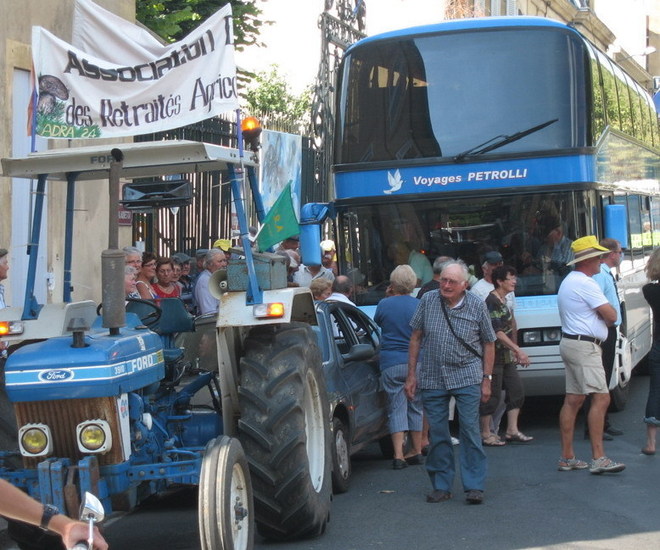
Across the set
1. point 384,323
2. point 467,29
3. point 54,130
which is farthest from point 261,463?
point 467,29

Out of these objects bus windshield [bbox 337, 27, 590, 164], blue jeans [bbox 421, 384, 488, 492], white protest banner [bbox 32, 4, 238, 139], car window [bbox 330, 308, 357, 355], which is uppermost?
bus windshield [bbox 337, 27, 590, 164]

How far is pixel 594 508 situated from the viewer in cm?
836

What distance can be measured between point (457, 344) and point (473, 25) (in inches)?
193

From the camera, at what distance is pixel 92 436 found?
6180 mm

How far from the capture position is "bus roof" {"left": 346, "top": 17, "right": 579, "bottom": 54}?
12469mm

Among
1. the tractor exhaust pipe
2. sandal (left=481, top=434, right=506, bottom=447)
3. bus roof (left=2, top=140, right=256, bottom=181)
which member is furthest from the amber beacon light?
sandal (left=481, top=434, right=506, bottom=447)

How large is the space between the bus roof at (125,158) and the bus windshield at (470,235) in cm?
564

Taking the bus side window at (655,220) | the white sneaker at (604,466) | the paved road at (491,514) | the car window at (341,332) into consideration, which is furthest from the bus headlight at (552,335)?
the bus side window at (655,220)

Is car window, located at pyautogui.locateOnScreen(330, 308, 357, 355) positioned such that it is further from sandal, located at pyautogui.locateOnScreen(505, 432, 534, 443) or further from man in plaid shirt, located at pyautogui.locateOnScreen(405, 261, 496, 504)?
sandal, located at pyautogui.locateOnScreen(505, 432, 534, 443)

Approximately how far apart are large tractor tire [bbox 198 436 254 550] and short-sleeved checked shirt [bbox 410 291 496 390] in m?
2.65

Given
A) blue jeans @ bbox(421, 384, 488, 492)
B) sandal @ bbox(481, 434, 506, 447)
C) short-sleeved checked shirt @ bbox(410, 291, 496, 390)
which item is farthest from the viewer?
sandal @ bbox(481, 434, 506, 447)

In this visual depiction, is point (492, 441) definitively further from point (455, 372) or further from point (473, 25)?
point (473, 25)

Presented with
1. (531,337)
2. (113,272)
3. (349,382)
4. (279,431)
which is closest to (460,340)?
(349,382)

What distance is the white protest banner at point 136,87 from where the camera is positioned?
277 inches
